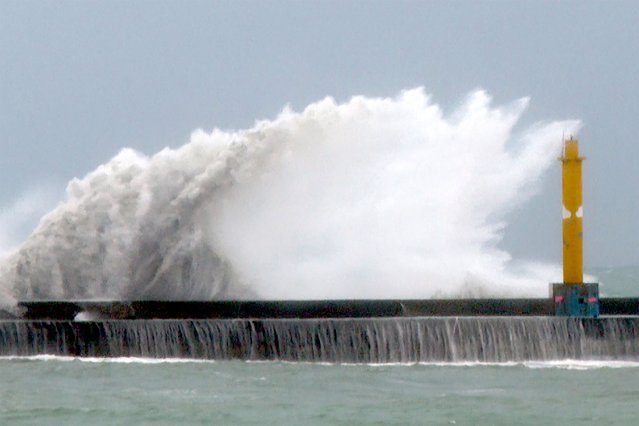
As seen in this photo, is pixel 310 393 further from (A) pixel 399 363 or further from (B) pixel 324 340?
(A) pixel 399 363

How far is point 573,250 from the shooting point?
2030 centimetres

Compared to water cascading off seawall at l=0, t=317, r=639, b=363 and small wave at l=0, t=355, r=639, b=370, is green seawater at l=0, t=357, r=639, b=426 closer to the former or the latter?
small wave at l=0, t=355, r=639, b=370

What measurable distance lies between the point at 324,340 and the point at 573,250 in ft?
11.6

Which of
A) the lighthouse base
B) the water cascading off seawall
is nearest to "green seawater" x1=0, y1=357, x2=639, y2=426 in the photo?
the water cascading off seawall

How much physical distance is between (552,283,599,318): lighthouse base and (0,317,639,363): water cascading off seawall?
570mm

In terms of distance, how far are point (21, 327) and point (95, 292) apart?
15.7 ft

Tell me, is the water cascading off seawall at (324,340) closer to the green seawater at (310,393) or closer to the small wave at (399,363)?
the small wave at (399,363)

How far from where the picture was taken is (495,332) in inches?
755

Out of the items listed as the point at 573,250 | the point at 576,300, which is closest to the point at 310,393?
the point at 576,300

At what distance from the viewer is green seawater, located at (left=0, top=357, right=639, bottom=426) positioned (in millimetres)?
14023

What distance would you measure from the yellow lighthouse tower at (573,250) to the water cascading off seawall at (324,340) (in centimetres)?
63

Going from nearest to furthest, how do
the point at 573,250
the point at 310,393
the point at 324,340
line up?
the point at 310,393, the point at 324,340, the point at 573,250

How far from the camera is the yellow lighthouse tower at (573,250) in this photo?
1984 centimetres

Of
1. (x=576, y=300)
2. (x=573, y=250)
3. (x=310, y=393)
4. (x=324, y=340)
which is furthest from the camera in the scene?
(x=573, y=250)
